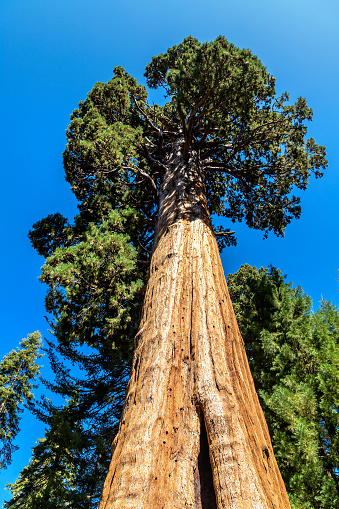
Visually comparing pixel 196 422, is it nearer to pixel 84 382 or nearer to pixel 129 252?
pixel 129 252

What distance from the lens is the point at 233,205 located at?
8906 mm

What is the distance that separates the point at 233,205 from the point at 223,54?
14.2 feet

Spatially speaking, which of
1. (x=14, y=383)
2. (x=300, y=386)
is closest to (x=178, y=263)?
(x=300, y=386)

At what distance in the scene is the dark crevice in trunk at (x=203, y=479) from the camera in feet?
6.30

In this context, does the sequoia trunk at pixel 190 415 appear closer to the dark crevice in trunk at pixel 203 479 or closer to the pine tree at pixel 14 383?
the dark crevice in trunk at pixel 203 479

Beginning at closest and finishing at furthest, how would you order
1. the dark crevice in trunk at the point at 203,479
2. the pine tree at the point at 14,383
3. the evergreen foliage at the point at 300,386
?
the dark crevice in trunk at the point at 203,479
the evergreen foliage at the point at 300,386
the pine tree at the point at 14,383

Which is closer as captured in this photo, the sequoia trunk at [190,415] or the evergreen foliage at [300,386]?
the sequoia trunk at [190,415]

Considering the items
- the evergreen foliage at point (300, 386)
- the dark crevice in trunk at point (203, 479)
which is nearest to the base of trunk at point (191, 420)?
the dark crevice in trunk at point (203, 479)

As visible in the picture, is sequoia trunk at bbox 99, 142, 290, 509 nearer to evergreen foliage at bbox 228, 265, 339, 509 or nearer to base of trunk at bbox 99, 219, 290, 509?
base of trunk at bbox 99, 219, 290, 509

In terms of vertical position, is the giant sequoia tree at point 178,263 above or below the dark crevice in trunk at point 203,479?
above

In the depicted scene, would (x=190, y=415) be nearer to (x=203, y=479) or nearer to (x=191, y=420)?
(x=191, y=420)

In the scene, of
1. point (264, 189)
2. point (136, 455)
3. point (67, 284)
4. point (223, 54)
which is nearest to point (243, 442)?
point (136, 455)

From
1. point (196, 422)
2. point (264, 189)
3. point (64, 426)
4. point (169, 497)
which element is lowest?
point (169, 497)

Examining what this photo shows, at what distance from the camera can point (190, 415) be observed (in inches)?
86.6
